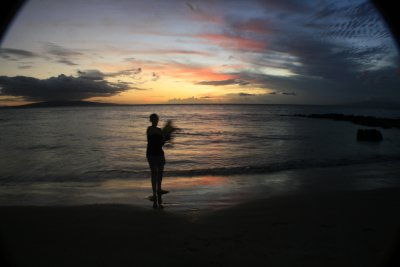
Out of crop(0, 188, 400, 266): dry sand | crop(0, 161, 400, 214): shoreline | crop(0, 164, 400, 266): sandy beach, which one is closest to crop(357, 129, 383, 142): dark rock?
crop(0, 161, 400, 214): shoreline

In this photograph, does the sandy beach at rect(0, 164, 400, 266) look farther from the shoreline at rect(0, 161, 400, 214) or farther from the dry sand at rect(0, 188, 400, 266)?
the shoreline at rect(0, 161, 400, 214)

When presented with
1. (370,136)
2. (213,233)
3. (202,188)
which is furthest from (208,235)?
(370,136)

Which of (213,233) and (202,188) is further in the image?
(202,188)

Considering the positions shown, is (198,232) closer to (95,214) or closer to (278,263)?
(278,263)

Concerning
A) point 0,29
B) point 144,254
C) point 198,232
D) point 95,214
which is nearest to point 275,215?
point 198,232

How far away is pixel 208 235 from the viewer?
5.30 m

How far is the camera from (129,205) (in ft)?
24.7

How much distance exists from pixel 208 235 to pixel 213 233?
14cm

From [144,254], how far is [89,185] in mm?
7230

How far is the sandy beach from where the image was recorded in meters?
4.29

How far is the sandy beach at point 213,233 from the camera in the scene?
14.1ft

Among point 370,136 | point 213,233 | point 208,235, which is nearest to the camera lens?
point 208,235

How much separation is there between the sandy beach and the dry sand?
0.05 feet

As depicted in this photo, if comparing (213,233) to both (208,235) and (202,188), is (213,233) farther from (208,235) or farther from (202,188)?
(202,188)
